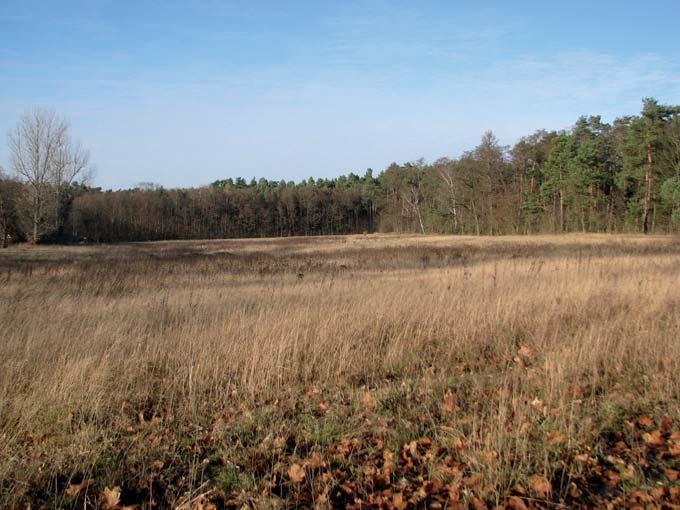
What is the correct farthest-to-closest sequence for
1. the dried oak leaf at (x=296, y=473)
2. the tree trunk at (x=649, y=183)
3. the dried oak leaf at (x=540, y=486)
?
the tree trunk at (x=649, y=183)
the dried oak leaf at (x=296, y=473)
the dried oak leaf at (x=540, y=486)

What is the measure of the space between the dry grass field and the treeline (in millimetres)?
34022

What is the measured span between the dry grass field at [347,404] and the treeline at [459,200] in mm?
34022

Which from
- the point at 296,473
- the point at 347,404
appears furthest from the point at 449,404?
the point at 296,473

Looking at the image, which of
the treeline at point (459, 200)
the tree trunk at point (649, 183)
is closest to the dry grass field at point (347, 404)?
the treeline at point (459, 200)

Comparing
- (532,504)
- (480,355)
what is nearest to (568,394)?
(480,355)

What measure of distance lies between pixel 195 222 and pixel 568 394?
7779 centimetres

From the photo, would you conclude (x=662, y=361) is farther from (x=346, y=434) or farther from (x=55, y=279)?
(x=55, y=279)

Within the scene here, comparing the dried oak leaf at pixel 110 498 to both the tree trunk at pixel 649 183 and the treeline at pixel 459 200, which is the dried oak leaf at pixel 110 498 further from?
the tree trunk at pixel 649 183

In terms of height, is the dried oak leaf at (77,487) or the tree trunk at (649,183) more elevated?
the tree trunk at (649,183)

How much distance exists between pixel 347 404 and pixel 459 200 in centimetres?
5853

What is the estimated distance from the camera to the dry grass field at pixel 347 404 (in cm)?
290

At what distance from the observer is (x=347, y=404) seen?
14.0 feet

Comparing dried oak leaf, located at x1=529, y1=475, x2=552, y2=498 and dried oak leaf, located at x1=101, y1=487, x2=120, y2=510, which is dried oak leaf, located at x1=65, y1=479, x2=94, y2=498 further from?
dried oak leaf, located at x1=529, y1=475, x2=552, y2=498

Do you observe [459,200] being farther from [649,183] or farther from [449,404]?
[449,404]
